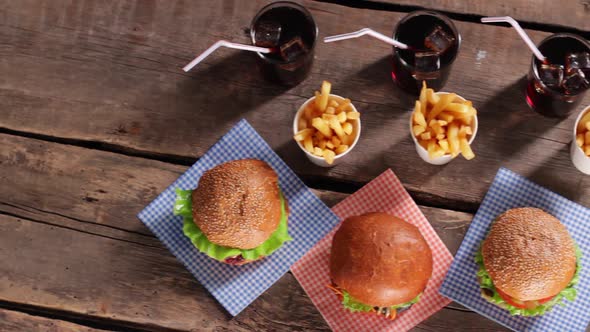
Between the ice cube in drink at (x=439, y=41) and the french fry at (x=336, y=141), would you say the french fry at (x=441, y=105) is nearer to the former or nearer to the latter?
the ice cube in drink at (x=439, y=41)

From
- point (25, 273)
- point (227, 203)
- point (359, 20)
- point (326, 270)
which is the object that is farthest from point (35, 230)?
point (359, 20)

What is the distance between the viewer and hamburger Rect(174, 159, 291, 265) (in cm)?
224

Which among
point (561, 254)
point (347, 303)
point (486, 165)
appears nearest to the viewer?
point (561, 254)

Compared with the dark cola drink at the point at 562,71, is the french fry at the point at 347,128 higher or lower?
lower

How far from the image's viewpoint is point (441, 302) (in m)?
2.45

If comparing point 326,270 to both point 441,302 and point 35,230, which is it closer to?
point 441,302

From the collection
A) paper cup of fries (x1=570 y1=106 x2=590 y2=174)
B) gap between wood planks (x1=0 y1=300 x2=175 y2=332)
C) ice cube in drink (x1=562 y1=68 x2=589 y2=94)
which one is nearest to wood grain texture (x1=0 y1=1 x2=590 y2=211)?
paper cup of fries (x1=570 y1=106 x2=590 y2=174)

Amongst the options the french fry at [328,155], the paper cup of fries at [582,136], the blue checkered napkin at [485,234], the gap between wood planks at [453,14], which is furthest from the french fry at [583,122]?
the french fry at [328,155]

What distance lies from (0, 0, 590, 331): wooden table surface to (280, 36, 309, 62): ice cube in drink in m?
0.23

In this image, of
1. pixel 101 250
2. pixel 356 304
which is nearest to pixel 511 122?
pixel 356 304

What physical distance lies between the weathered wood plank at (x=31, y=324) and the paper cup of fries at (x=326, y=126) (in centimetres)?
108

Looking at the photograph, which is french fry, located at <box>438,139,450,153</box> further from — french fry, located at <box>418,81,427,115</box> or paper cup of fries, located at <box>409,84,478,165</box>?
french fry, located at <box>418,81,427,115</box>

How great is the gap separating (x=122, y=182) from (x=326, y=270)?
842mm

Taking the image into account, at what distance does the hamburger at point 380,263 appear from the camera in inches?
85.4
